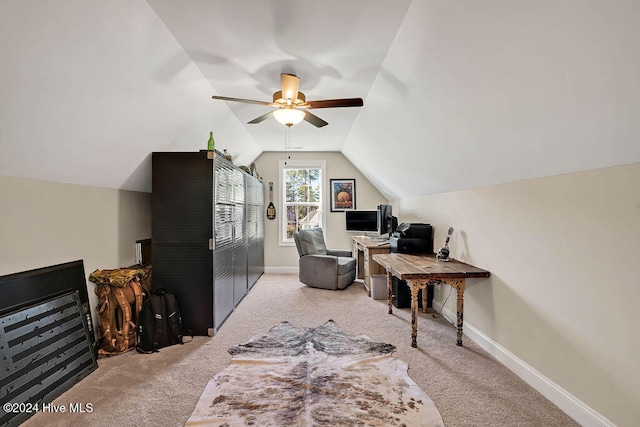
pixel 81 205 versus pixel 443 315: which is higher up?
pixel 81 205

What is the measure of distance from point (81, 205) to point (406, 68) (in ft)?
9.77

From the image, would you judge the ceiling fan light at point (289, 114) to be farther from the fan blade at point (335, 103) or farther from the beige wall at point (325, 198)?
the beige wall at point (325, 198)

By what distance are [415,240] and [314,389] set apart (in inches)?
92.2

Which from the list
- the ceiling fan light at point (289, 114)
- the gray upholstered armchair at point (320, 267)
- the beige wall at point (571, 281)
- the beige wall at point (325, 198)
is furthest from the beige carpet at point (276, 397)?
the beige wall at point (325, 198)

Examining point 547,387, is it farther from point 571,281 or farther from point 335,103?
point 335,103

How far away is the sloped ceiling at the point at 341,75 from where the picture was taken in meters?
1.33

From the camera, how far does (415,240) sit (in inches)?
148

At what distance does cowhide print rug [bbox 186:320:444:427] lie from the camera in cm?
173

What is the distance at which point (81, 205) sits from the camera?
8.23 ft

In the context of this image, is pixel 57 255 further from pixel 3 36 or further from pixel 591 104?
pixel 591 104

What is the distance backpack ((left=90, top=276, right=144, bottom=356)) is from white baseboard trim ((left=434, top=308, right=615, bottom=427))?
10.5 feet

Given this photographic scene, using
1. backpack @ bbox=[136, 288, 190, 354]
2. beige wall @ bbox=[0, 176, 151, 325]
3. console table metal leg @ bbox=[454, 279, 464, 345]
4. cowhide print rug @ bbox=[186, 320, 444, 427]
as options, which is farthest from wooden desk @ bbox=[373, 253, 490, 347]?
beige wall @ bbox=[0, 176, 151, 325]

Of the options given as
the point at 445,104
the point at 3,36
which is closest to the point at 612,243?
the point at 445,104

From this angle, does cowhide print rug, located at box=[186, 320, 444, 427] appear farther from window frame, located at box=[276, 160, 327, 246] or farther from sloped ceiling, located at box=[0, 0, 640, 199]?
window frame, located at box=[276, 160, 327, 246]
